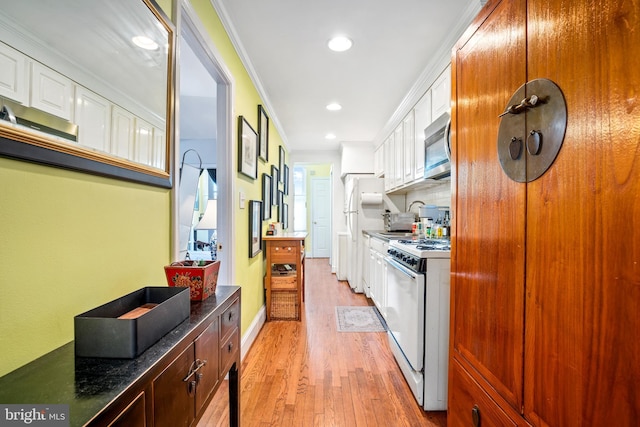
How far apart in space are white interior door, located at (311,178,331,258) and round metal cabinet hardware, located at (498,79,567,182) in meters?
6.91

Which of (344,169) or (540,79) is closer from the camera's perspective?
(540,79)

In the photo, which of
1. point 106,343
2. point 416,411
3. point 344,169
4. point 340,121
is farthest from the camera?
point 344,169

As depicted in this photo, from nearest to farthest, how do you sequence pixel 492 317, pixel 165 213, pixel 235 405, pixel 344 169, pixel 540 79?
pixel 540 79, pixel 492 317, pixel 165 213, pixel 235 405, pixel 344 169

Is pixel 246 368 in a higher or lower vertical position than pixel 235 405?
lower

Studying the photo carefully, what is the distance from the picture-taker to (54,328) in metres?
0.71

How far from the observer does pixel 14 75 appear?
1.98 feet

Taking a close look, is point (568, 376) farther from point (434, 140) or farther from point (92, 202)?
point (434, 140)

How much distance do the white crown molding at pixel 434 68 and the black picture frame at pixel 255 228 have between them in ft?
6.27

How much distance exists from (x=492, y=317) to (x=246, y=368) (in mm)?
1863

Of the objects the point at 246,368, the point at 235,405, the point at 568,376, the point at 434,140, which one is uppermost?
the point at 434,140

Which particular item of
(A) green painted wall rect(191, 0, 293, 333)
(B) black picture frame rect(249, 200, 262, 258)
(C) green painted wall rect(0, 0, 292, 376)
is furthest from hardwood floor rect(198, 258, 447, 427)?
(C) green painted wall rect(0, 0, 292, 376)

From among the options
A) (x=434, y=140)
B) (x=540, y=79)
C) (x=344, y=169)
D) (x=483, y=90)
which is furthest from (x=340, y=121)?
(x=540, y=79)

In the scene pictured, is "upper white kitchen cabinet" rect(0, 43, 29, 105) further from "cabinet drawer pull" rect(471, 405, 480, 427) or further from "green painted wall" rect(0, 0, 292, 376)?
"cabinet drawer pull" rect(471, 405, 480, 427)

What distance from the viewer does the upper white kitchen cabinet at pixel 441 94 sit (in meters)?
2.17
